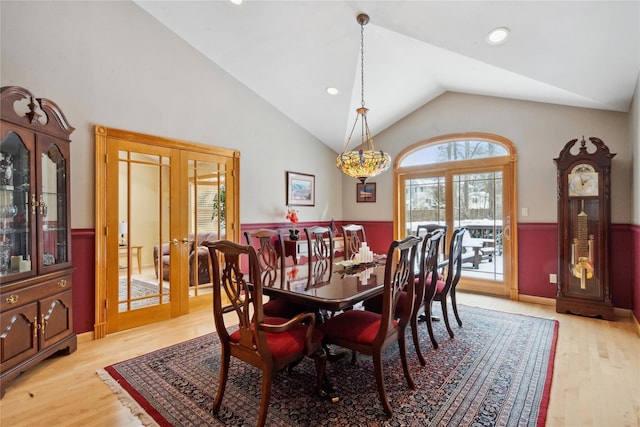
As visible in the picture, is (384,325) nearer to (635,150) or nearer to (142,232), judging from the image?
(142,232)

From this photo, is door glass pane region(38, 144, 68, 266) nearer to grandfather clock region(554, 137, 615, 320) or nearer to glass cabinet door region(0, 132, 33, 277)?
glass cabinet door region(0, 132, 33, 277)

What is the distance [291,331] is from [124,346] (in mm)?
1941

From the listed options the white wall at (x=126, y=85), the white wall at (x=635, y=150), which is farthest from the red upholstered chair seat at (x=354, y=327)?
the white wall at (x=635, y=150)

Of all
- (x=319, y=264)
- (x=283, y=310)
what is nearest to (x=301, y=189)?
(x=319, y=264)

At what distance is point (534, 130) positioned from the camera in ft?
13.6

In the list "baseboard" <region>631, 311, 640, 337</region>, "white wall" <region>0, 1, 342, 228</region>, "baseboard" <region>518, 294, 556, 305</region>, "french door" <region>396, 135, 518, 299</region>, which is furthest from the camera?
"french door" <region>396, 135, 518, 299</region>

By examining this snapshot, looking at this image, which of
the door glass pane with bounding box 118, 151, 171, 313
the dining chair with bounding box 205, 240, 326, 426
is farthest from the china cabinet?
the dining chair with bounding box 205, 240, 326, 426

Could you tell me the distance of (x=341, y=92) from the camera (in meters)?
4.34

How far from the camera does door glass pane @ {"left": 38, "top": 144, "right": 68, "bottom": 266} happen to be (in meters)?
2.62

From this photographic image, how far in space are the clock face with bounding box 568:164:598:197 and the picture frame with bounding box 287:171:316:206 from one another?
3.47 meters

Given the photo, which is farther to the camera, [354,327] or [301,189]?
[301,189]

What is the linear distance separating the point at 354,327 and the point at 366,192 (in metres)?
3.95

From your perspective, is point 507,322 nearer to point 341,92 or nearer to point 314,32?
point 341,92

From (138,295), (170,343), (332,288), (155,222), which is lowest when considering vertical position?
(170,343)
